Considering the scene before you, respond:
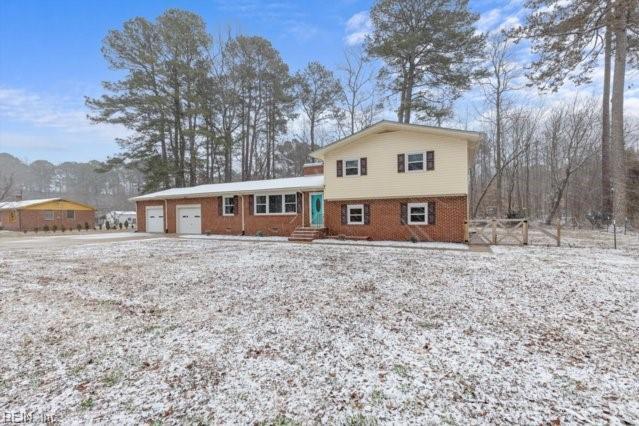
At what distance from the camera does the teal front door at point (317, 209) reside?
1634cm

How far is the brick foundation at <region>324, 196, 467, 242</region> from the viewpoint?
43.4ft

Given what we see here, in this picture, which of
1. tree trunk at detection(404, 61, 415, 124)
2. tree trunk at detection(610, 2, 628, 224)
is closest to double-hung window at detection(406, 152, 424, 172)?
tree trunk at detection(404, 61, 415, 124)

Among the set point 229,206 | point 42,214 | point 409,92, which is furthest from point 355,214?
point 42,214

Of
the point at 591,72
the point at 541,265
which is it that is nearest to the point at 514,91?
the point at 591,72

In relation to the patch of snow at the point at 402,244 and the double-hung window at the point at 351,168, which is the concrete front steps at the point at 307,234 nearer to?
the patch of snow at the point at 402,244

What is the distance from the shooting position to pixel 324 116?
94.3 ft

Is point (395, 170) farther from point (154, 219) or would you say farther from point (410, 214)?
point (154, 219)

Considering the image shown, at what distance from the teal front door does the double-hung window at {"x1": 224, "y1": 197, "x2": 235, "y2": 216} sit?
538 centimetres

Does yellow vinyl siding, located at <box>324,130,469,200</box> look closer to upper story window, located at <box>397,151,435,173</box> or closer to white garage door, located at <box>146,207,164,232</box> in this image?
Answer: upper story window, located at <box>397,151,435,173</box>

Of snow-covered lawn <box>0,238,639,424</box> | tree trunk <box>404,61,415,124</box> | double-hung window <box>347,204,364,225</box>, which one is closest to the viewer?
snow-covered lawn <box>0,238,639,424</box>

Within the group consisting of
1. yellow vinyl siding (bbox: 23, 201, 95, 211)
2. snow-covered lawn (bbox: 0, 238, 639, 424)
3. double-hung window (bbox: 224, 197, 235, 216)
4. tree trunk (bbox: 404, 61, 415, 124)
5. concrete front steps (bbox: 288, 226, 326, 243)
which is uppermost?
tree trunk (bbox: 404, 61, 415, 124)

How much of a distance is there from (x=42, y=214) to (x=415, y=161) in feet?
111

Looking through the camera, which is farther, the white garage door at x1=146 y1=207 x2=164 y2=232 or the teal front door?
the white garage door at x1=146 y1=207 x2=164 y2=232

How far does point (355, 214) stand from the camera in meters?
15.3
